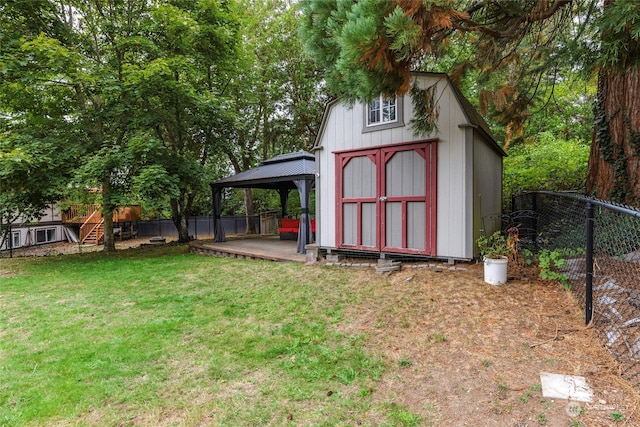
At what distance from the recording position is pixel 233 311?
4.21 meters

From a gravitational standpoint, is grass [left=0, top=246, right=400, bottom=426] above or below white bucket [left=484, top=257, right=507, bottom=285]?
below

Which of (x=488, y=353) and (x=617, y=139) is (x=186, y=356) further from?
(x=617, y=139)

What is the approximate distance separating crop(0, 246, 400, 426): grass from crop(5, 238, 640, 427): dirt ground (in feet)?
0.88

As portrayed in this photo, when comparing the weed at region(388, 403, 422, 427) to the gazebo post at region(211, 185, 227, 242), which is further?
the gazebo post at region(211, 185, 227, 242)

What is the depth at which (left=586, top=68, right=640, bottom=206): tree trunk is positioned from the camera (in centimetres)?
446

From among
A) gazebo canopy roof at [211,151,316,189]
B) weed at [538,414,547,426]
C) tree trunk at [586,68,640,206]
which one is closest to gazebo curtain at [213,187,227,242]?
gazebo canopy roof at [211,151,316,189]

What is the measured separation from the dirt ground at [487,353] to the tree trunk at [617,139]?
1.76 metres

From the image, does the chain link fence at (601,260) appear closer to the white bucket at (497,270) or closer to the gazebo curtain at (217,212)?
the white bucket at (497,270)

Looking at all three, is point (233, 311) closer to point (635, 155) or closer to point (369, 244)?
point (369, 244)

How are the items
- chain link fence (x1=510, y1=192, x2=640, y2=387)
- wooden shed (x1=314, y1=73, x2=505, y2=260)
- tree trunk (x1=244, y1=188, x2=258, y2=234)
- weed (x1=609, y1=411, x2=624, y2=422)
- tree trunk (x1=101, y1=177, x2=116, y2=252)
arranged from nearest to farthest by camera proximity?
weed (x1=609, y1=411, x2=624, y2=422)
chain link fence (x1=510, y1=192, x2=640, y2=387)
wooden shed (x1=314, y1=73, x2=505, y2=260)
tree trunk (x1=101, y1=177, x2=116, y2=252)
tree trunk (x1=244, y1=188, x2=258, y2=234)

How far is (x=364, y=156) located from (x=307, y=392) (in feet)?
15.6

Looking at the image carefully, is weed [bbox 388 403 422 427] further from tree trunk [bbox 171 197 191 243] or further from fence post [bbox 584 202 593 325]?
tree trunk [bbox 171 197 191 243]

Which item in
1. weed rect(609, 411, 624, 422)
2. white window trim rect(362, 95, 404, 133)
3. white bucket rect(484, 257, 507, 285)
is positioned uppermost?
white window trim rect(362, 95, 404, 133)

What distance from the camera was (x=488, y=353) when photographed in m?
2.76
